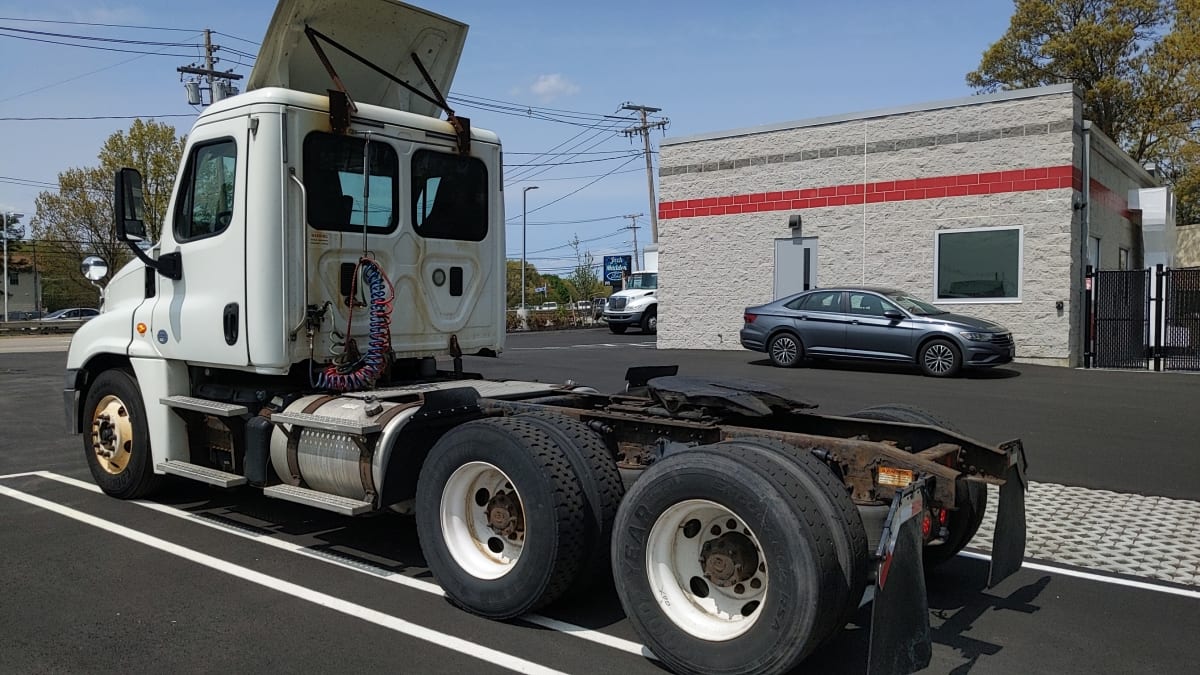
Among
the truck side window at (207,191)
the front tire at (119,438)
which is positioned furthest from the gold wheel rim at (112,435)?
the truck side window at (207,191)

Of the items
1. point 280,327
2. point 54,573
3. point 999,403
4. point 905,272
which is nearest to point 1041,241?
point 905,272

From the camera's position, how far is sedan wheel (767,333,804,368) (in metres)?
17.5

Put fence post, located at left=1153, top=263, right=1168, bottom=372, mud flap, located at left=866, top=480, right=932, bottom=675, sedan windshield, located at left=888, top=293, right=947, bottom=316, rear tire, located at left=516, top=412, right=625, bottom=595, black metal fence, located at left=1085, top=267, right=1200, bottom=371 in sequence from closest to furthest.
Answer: mud flap, located at left=866, top=480, right=932, bottom=675 → rear tire, located at left=516, top=412, right=625, bottom=595 → sedan windshield, located at left=888, top=293, right=947, bottom=316 → fence post, located at left=1153, top=263, right=1168, bottom=372 → black metal fence, located at left=1085, top=267, right=1200, bottom=371

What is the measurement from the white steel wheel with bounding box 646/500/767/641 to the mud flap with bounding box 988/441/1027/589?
3.78ft

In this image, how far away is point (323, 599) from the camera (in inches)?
197

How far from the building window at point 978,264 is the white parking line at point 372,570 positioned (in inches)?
651

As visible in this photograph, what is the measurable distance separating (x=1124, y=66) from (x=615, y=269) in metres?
24.6

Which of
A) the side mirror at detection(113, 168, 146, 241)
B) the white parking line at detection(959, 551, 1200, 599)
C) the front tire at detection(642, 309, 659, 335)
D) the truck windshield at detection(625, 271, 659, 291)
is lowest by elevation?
the white parking line at detection(959, 551, 1200, 599)

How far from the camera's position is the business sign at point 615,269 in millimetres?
49438

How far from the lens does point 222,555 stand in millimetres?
5809

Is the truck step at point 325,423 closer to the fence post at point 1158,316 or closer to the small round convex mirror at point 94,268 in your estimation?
the small round convex mirror at point 94,268

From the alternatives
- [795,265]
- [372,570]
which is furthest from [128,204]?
[795,265]

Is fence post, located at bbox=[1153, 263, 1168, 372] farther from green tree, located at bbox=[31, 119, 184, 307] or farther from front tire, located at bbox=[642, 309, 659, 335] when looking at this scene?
green tree, located at bbox=[31, 119, 184, 307]

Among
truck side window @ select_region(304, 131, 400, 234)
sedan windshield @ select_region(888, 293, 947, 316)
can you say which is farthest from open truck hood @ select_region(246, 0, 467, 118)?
sedan windshield @ select_region(888, 293, 947, 316)
